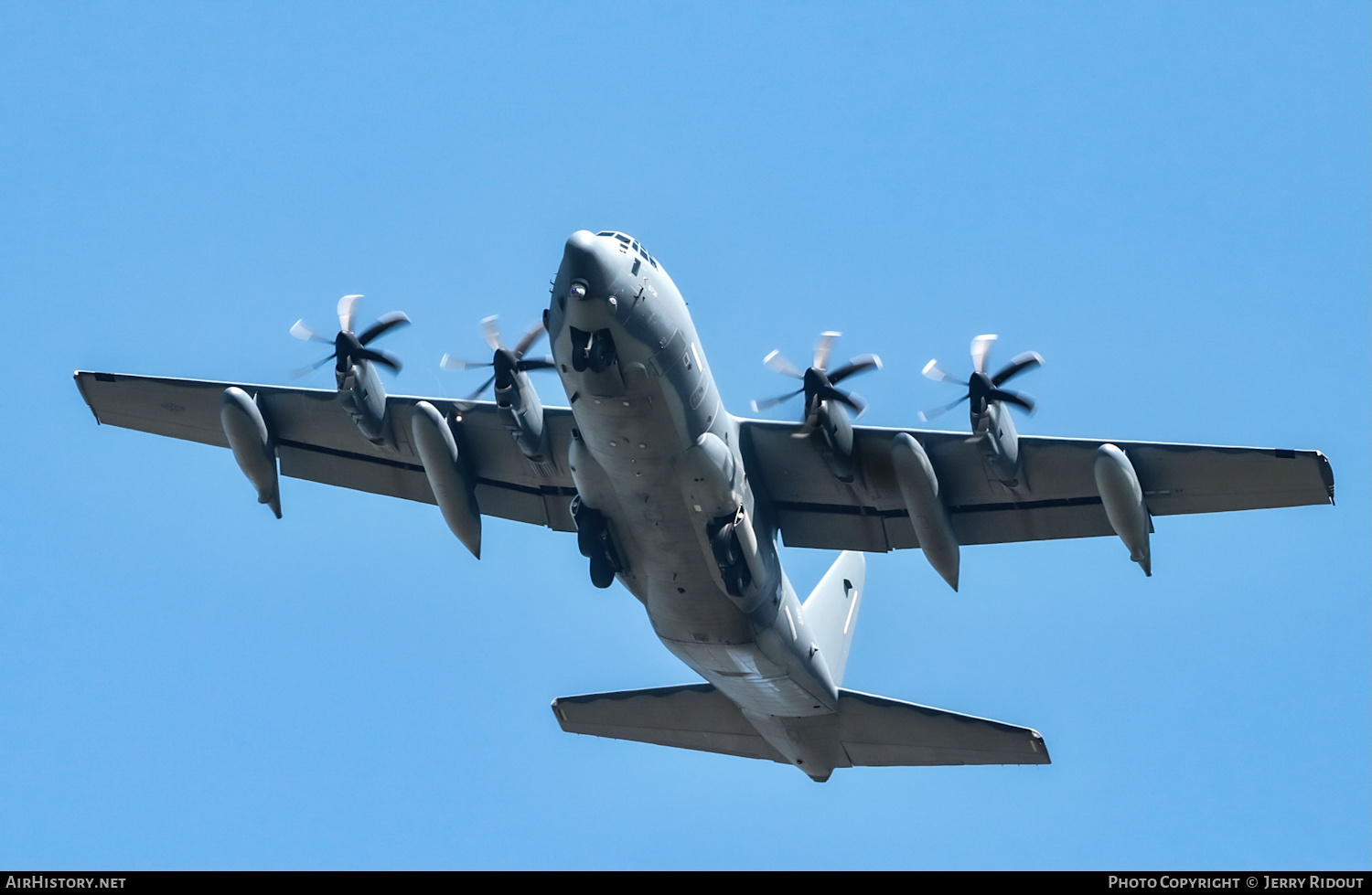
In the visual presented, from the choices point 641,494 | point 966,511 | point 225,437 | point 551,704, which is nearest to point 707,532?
point 641,494

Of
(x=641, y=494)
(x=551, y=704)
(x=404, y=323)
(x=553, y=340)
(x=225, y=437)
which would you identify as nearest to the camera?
(x=553, y=340)

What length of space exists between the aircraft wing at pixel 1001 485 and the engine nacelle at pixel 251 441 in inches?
333

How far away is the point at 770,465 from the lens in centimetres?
2608

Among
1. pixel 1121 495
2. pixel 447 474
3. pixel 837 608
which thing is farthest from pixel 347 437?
pixel 1121 495

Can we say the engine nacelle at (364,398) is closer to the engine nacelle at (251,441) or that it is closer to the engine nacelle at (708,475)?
the engine nacelle at (251,441)

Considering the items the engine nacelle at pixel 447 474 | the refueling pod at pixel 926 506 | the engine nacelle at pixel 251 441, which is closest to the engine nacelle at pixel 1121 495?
the refueling pod at pixel 926 506

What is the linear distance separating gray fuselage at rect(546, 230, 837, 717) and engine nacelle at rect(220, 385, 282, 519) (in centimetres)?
596

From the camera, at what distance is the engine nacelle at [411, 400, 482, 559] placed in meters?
25.2

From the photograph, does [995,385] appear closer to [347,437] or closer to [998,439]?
[998,439]

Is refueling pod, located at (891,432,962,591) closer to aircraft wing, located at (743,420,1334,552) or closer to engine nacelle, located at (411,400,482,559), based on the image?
aircraft wing, located at (743,420,1334,552)

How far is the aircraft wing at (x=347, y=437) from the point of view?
26500 mm

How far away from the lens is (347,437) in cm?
2739

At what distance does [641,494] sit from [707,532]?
1.31 m

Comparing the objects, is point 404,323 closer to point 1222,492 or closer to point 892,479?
point 892,479
